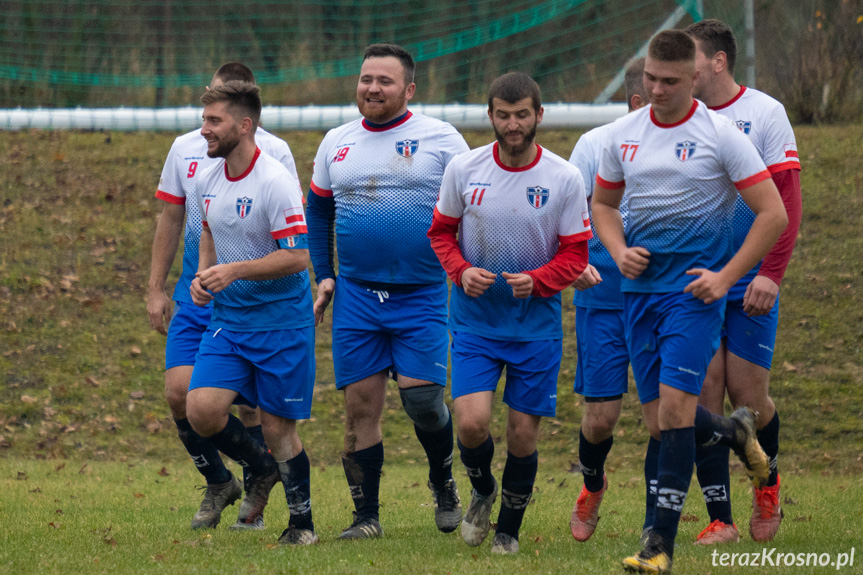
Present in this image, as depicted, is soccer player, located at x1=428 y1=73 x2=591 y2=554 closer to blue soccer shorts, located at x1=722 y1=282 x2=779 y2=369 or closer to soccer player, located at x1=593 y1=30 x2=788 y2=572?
soccer player, located at x1=593 y1=30 x2=788 y2=572

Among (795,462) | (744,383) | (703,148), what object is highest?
(703,148)

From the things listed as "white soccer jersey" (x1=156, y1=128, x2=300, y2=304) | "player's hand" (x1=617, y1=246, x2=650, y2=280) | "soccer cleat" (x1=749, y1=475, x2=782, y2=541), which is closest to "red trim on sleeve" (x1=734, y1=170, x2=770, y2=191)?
"player's hand" (x1=617, y1=246, x2=650, y2=280)

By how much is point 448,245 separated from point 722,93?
1.84 metres

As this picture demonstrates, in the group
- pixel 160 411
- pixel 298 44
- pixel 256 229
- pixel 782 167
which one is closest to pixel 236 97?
pixel 256 229

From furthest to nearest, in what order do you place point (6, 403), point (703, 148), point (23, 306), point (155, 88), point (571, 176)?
point (155, 88) < point (23, 306) < point (6, 403) < point (571, 176) < point (703, 148)

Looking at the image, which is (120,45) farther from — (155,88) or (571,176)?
(571,176)

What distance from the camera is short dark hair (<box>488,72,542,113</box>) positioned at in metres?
5.21

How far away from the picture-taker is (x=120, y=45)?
67.5ft

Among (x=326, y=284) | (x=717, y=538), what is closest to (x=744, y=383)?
(x=717, y=538)

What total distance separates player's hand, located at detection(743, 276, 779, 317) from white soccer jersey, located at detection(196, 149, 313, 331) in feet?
7.87

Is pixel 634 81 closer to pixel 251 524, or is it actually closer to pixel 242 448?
pixel 242 448

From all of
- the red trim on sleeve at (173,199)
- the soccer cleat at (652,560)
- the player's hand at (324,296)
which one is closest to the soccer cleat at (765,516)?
the soccer cleat at (652,560)

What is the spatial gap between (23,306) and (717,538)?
938 centimetres

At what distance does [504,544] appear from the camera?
5.52 metres
